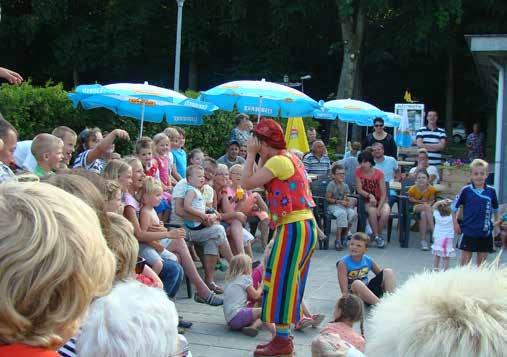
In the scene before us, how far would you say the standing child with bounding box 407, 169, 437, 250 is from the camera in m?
11.2

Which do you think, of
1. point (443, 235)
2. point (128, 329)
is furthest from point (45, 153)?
point (443, 235)

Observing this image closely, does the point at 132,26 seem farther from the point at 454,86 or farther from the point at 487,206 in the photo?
the point at 487,206

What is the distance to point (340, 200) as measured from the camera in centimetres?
1134

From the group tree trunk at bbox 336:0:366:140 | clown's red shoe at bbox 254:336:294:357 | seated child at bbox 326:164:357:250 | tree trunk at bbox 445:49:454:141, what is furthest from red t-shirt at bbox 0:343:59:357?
tree trunk at bbox 445:49:454:141

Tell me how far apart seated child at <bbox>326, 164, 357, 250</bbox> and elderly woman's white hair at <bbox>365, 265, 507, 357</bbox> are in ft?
31.0

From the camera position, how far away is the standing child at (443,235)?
344 inches

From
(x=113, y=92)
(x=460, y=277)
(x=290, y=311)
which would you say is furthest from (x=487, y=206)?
(x=460, y=277)

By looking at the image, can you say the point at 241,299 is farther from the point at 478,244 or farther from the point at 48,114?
the point at 48,114

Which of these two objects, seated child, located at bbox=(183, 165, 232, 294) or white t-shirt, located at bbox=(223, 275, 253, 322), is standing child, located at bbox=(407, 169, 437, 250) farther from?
white t-shirt, located at bbox=(223, 275, 253, 322)

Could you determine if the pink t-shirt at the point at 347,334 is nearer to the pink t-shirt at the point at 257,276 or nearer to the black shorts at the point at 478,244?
the pink t-shirt at the point at 257,276

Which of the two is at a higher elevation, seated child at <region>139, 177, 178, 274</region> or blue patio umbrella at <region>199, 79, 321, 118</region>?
blue patio umbrella at <region>199, 79, 321, 118</region>

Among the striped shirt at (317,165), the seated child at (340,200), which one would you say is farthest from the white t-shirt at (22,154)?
the striped shirt at (317,165)

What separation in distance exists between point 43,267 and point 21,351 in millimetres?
187

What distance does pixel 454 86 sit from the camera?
35156 mm
